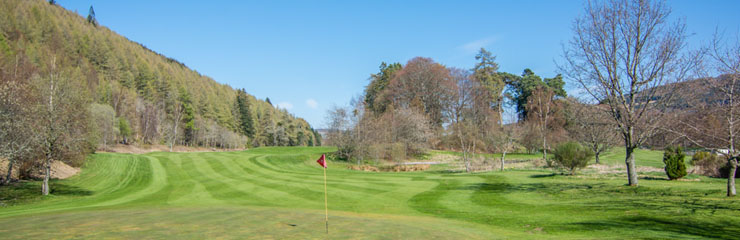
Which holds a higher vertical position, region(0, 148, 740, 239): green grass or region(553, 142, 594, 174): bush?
region(553, 142, 594, 174): bush

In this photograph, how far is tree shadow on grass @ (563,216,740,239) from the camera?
884cm

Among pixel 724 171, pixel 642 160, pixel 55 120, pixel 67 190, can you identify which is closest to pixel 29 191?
pixel 67 190

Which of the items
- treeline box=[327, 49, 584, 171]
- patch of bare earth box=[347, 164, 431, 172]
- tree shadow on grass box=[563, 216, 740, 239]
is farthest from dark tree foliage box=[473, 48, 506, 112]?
tree shadow on grass box=[563, 216, 740, 239]

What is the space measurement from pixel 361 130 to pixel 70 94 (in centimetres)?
3186

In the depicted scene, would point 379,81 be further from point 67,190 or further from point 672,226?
point 672,226

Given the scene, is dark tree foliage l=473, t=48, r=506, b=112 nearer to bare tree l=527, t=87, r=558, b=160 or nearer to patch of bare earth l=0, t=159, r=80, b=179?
bare tree l=527, t=87, r=558, b=160

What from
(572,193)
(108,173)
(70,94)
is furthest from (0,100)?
(572,193)

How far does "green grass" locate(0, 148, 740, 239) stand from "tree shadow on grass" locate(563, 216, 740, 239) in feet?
0.08

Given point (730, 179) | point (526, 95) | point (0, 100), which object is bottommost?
point (730, 179)

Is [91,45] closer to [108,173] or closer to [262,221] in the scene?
[108,173]

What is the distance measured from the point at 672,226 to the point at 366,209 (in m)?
10.0

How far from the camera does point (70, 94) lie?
74.4 feet

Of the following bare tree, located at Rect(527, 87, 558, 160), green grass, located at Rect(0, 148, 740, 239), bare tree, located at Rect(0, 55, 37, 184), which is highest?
bare tree, located at Rect(527, 87, 558, 160)

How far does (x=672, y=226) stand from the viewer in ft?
31.9
